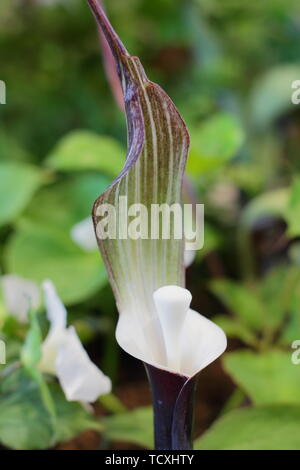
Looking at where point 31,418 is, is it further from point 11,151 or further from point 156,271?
point 11,151

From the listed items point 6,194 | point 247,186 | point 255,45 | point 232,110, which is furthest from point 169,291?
point 255,45

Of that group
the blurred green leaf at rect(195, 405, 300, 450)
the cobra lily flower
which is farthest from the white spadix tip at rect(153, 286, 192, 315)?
the blurred green leaf at rect(195, 405, 300, 450)

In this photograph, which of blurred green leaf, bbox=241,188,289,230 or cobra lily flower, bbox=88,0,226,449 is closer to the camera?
cobra lily flower, bbox=88,0,226,449

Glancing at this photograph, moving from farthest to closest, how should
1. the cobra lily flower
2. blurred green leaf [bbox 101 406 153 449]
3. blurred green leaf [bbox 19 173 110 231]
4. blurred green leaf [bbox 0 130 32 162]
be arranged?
blurred green leaf [bbox 0 130 32 162] → blurred green leaf [bbox 19 173 110 231] → blurred green leaf [bbox 101 406 153 449] → the cobra lily flower

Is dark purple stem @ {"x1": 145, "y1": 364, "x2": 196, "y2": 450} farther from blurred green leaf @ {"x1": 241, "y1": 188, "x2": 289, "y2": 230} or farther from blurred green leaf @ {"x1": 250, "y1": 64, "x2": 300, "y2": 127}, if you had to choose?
blurred green leaf @ {"x1": 250, "y1": 64, "x2": 300, "y2": 127}

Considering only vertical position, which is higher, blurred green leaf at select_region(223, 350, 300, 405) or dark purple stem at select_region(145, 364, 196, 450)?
blurred green leaf at select_region(223, 350, 300, 405)

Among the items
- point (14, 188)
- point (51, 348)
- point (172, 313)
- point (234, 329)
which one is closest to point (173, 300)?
point (172, 313)
